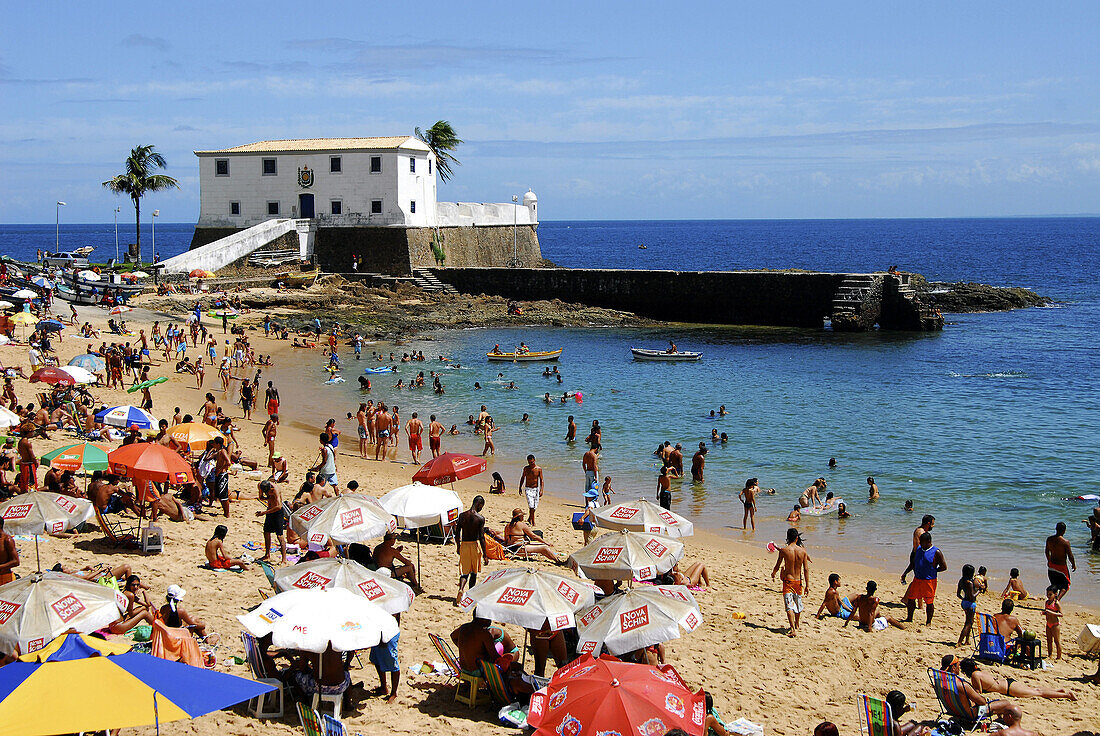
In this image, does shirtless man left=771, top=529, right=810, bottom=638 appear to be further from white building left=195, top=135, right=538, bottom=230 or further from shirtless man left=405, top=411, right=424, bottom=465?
white building left=195, top=135, right=538, bottom=230

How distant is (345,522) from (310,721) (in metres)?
3.74

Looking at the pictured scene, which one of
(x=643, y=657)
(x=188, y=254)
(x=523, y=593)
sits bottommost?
(x=643, y=657)

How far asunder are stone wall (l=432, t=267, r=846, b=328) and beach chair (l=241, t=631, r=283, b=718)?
44.0 metres

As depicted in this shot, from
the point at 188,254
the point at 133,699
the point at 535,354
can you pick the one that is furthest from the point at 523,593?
the point at 188,254

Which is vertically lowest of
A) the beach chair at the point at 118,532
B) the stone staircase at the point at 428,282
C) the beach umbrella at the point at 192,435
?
the beach chair at the point at 118,532

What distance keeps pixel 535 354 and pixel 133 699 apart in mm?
32331

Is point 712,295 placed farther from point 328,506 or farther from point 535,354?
point 328,506

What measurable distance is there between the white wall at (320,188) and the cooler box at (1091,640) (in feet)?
151

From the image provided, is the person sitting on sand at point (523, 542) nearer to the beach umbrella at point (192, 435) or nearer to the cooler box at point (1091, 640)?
the beach umbrella at point (192, 435)

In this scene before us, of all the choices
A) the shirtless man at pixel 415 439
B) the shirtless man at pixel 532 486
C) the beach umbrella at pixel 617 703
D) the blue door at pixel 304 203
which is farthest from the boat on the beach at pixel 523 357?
the beach umbrella at pixel 617 703

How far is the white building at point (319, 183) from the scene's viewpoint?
177ft

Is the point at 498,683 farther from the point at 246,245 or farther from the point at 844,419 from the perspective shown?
the point at 246,245

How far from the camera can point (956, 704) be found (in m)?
9.24

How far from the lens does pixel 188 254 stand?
48219mm
